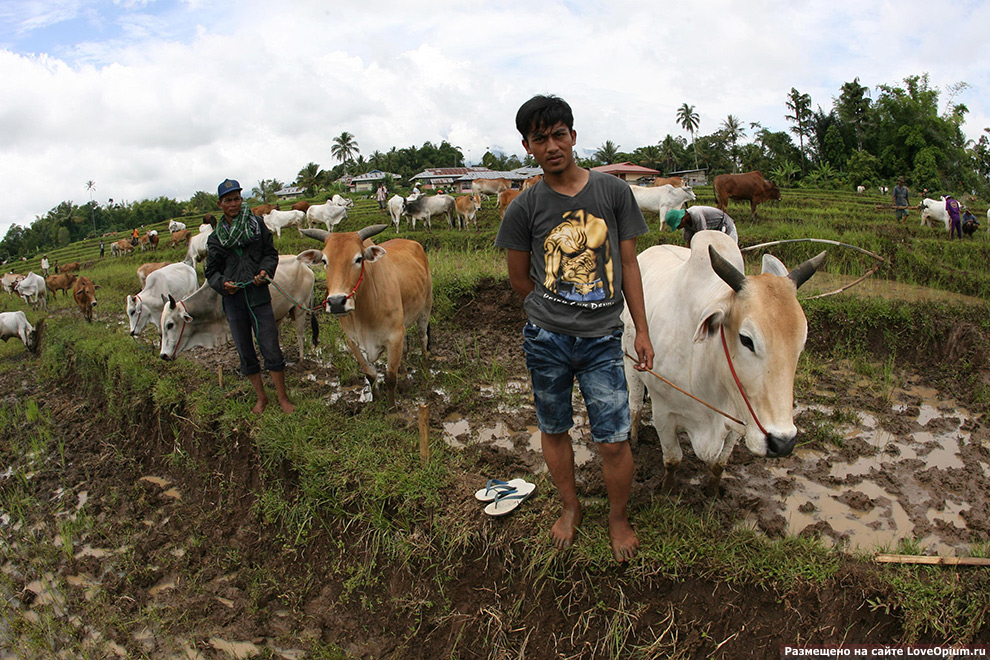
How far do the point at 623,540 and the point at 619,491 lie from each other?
26 cm

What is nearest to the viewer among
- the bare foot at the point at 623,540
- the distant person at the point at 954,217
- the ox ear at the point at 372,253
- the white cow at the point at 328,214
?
the bare foot at the point at 623,540

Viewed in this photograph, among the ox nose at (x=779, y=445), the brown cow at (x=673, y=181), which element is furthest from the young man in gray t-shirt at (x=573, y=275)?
the brown cow at (x=673, y=181)

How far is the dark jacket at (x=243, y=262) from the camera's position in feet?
14.7

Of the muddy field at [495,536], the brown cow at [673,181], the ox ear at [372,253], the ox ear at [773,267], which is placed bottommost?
the muddy field at [495,536]

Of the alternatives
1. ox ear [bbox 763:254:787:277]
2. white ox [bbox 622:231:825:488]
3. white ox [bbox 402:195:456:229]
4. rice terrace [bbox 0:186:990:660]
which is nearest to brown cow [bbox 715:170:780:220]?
white ox [bbox 402:195:456:229]

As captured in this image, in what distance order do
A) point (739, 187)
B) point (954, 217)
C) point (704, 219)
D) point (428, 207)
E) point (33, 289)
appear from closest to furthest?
point (704, 219) < point (954, 217) < point (33, 289) < point (739, 187) < point (428, 207)

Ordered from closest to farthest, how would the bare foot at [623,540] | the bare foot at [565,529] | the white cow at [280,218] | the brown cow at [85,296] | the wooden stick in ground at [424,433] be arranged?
1. the bare foot at [623,540]
2. the bare foot at [565,529]
3. the wooden stick in ground at [424,433]
4. the brown cow at [85,296]
5. the white cow at [280,218]

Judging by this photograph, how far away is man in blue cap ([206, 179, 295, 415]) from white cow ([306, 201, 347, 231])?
16.0 metres

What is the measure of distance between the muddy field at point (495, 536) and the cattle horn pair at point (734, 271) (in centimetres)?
132

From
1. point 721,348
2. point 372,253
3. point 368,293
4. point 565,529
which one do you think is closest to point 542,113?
point 721,348

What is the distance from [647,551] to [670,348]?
1.03 meters

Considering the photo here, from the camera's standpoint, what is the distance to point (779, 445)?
2.37m

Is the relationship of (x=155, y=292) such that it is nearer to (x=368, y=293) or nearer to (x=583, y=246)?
(x=368, y=293)

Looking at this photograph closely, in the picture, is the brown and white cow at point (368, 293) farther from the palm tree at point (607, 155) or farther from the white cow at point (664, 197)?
the palm tree at point (607, 155)
